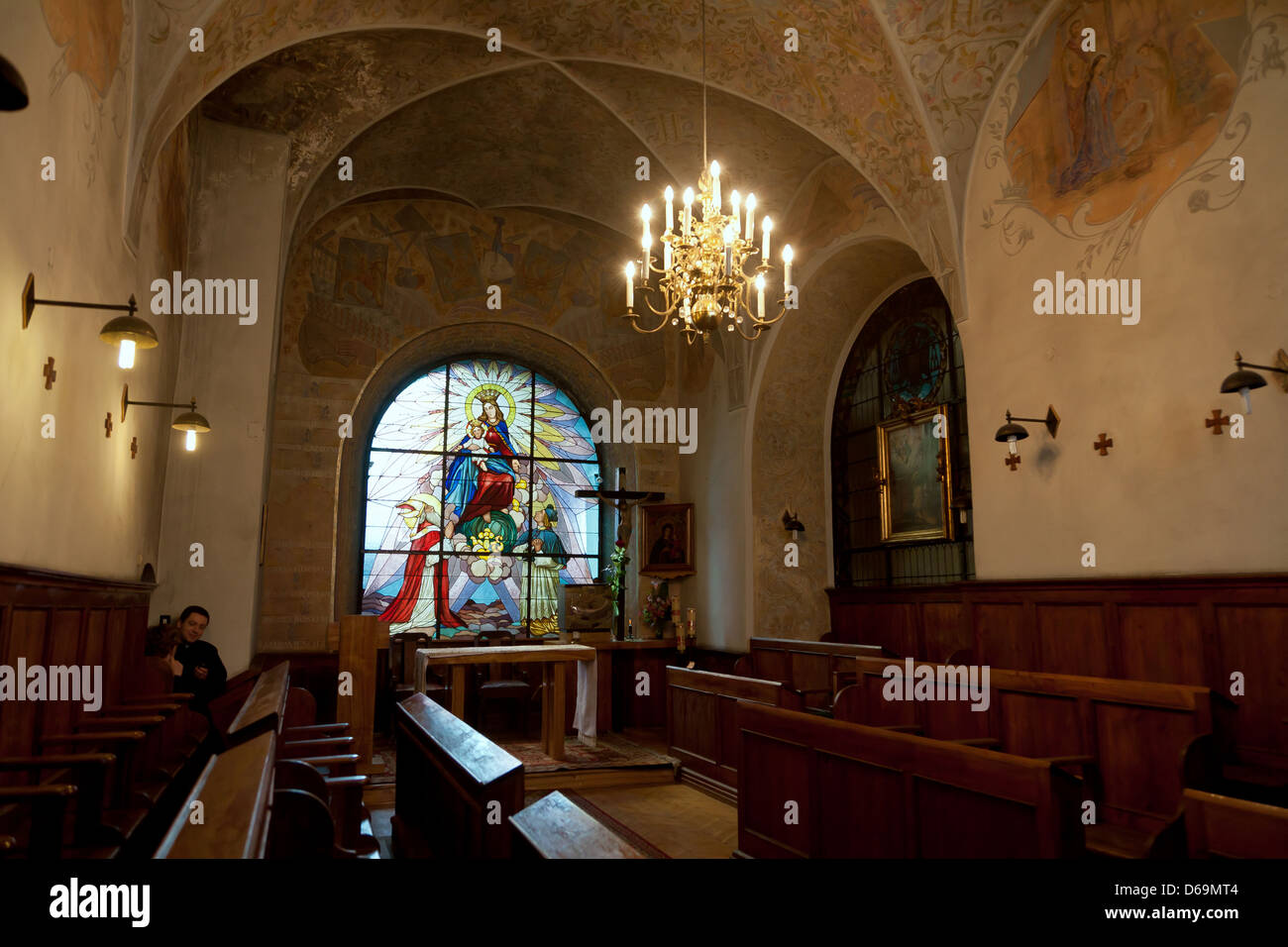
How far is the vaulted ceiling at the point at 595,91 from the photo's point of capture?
7.08 m

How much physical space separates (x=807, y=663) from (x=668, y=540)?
352 cm

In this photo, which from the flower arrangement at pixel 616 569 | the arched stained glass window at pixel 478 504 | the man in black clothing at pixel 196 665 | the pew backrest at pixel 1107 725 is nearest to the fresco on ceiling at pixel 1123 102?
the pew backrest at pixel 1107 725

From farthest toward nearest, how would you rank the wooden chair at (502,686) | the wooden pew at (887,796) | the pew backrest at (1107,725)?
the wooden chair at (502,686) → the pew backrest at (1107,725) → the wooden pew at (887,796)

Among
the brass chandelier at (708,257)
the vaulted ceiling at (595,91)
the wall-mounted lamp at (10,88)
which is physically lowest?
the wall-mounted lamp at (10,88)

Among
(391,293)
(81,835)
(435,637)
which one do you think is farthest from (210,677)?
(391,293)

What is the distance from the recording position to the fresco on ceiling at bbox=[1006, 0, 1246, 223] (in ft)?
18.3

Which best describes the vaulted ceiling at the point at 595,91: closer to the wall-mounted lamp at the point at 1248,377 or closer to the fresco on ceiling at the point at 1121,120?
the fresco on ceiling at the point at 1121,120

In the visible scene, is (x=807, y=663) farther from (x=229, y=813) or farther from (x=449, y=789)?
(x=229, y=813)

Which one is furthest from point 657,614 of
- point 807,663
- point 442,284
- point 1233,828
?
point 1233,828

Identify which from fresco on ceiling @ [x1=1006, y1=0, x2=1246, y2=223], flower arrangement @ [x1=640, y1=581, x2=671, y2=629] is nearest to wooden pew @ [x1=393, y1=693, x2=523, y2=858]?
fresco on ceiling @ [x1=1006, y1=0, x2=1246, y2=223]

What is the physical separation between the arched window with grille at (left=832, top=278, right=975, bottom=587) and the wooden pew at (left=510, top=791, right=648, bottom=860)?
774 centimetres

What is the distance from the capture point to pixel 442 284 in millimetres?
12234

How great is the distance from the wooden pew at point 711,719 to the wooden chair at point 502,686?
2.02m

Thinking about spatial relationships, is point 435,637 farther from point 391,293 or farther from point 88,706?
point 88,706
